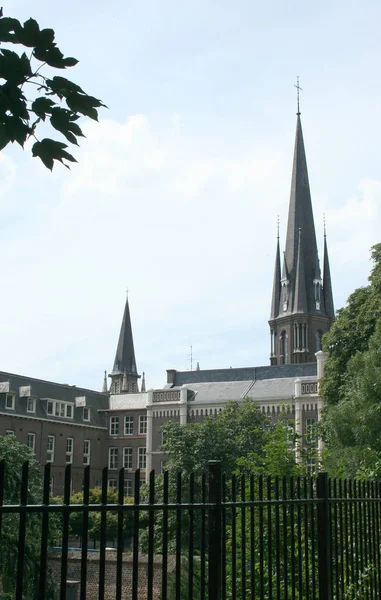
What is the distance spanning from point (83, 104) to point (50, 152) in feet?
0.99

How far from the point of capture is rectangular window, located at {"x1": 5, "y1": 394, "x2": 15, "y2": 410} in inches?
2219

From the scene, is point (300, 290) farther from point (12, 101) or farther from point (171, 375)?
point (12, 101)

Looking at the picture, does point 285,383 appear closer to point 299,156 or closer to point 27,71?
point 299,156

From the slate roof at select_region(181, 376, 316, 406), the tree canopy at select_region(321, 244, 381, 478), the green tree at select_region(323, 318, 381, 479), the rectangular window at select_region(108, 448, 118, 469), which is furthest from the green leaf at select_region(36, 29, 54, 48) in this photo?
the rectangular window at select_region(108, 448, 118, 469)

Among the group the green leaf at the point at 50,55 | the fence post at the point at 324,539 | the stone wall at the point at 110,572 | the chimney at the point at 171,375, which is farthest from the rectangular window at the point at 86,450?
the green leaf at the point at 50,55

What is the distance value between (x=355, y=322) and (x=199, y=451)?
42.8ft

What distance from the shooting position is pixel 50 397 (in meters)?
60.7

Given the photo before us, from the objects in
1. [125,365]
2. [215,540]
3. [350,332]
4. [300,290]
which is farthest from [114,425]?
[215,540]

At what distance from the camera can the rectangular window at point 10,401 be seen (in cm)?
5638

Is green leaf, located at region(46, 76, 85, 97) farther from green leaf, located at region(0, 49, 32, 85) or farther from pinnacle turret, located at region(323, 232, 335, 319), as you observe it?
pinnacle turret, located at region(323, 232, 335, 319)

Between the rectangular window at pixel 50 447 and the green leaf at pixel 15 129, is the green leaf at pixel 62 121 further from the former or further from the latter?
the rectangular window at pixel 50 447

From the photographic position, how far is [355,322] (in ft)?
110

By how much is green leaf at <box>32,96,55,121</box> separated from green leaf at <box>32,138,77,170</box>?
15cm

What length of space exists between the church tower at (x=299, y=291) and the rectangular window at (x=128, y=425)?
71.3 feet
